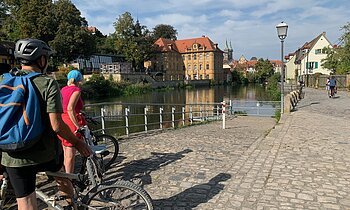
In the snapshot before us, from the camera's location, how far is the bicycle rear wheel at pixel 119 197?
2.92m

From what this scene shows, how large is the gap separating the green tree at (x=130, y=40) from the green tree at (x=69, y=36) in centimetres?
1729

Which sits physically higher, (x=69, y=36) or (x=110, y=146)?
(x=69, y=36)

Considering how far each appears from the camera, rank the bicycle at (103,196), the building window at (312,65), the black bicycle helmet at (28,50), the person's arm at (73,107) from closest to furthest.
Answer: the black bicycle helmet at (28,50)
the bicycle at (103,196)
the person's arm at (73,107)
the building window at (312,65)

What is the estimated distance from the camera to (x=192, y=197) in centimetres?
420

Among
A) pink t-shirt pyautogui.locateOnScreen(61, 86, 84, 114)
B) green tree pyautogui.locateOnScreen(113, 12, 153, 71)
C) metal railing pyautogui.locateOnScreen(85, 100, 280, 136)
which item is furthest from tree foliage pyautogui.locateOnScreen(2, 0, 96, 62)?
pink t-shirt pyautogui.locateOnScreen(61, 86, 84, 114)

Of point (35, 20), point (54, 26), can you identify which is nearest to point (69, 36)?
point (54, 26)

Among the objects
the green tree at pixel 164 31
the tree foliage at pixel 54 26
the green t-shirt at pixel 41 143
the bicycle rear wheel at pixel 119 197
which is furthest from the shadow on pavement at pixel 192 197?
the green tree at pixel 164 31

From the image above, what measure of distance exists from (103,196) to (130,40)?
6880 centimetres

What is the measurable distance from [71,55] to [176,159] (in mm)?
47521

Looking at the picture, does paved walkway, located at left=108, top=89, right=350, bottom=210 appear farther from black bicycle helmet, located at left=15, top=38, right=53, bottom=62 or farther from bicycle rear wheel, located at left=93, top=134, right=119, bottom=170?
black bicycle helmet, located at left=15, top=38, right=53, bottom=62

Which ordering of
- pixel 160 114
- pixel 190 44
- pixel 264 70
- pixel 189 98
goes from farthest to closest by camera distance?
pixel 264 70
pixel 190 44
pixel 189 98
pixel 160 114

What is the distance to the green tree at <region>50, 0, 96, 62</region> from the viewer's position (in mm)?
46188

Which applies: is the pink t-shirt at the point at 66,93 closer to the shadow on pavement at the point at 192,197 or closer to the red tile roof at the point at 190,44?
the shadow on pavement at the point at 192,197

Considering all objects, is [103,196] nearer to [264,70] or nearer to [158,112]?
[158,112]
